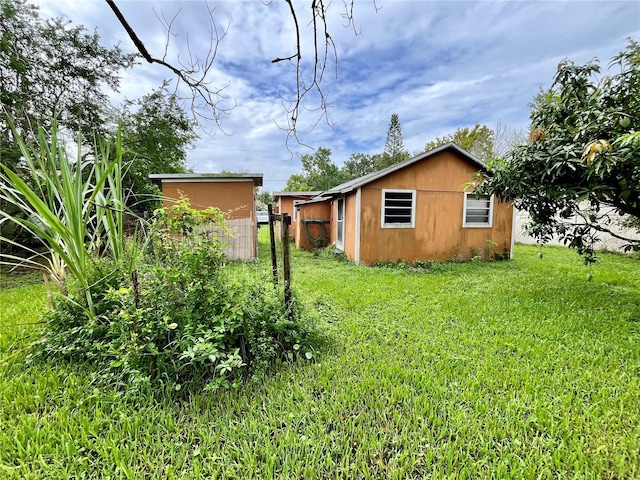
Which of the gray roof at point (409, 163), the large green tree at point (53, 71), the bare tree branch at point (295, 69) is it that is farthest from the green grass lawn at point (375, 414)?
the large green tree at point (53, 71)

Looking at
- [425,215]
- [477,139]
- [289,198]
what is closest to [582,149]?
[425,215]

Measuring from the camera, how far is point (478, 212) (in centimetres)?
794

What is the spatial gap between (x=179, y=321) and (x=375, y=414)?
1.71 metres

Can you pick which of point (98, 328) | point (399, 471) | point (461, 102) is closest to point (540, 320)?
point (399, 471)

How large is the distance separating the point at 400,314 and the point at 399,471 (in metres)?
2.38

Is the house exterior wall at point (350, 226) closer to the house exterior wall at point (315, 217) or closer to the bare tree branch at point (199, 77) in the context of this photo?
the house exterior wall at point (315, 217)

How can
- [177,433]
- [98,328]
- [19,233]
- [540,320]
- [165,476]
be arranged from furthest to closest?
[19,233] < [540,320] < [98,328] < [177,433] < [165,476]

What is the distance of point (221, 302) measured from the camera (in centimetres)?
236

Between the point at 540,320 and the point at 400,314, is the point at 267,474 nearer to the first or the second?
the point at 400,314

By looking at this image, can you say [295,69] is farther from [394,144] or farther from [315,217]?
[394,144]

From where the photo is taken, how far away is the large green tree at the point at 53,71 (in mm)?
5852

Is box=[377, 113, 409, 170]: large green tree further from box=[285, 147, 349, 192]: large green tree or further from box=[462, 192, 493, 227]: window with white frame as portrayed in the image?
box=[462, 192, 493, 227]: window with white frame

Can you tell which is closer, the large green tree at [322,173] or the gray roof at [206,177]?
the gray roof at [206,177]

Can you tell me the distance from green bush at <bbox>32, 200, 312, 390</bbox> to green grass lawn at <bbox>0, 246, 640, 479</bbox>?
179mm
